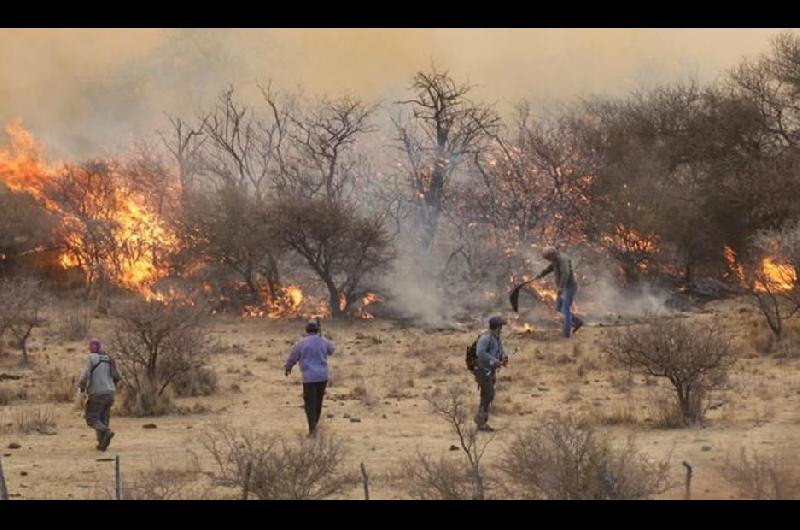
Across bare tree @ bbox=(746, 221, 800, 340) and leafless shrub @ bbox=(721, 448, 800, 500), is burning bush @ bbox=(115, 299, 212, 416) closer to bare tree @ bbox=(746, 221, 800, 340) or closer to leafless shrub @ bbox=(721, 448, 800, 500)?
leafless shrub @ bbox=(721, 448, 800, 500)

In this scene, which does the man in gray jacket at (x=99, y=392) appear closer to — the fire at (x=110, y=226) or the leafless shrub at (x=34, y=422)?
the leafless shrub at (x=34, y=422)

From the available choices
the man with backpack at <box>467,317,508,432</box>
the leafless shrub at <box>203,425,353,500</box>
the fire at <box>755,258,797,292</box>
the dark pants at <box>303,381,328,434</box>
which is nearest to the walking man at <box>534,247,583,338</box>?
the fire at <box>755,258,797,292</box>

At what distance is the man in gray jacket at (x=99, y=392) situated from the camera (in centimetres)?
1258

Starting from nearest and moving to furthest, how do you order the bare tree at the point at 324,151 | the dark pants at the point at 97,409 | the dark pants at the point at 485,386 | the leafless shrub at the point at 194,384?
the dark pants at the point at 97,409 → the dark pants at the point at 485,386 → the leafless shrub at the point at 194,384 → the bare tree at the point at 324,151

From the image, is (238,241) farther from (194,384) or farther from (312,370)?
(312,370)

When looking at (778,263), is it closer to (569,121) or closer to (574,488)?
(574,488)

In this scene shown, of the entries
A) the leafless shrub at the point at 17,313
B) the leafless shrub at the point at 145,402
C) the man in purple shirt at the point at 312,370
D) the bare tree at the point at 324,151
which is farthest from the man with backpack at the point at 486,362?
the bare tree at the point at 324,151

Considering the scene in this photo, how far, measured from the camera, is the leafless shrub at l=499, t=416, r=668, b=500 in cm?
850

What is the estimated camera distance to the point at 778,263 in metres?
22.2

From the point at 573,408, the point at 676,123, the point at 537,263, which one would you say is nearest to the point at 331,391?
the point at 573,408

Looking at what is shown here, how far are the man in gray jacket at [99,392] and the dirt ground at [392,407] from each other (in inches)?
8.1

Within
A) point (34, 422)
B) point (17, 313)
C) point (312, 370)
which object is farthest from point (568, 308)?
point (34, 422)
